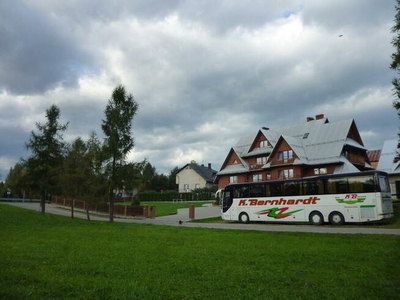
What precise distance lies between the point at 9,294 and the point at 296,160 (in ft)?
132

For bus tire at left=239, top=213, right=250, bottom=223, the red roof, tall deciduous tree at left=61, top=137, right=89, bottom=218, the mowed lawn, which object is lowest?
bus tire at left=239, top=213, right=250, bottom=223

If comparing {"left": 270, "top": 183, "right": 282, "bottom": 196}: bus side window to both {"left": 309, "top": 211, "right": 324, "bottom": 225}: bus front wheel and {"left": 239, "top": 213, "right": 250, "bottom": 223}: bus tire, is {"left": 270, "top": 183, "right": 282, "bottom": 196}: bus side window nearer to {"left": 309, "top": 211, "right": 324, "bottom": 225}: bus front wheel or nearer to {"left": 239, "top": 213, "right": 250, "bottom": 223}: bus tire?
{"left": 309, "top": 211, "right": 324, "bottom": 225}: bus front wheel

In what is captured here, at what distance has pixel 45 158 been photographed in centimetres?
3141

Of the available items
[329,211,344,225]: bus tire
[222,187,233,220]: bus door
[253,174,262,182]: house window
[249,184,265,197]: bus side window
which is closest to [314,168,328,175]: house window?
[253,174,262,182]: house window

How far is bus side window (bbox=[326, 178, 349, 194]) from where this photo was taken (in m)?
22.2

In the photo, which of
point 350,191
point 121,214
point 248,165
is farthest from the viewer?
point 248,165

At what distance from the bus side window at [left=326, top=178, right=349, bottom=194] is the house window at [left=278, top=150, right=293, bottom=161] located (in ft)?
68.4

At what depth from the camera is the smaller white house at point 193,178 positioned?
84.2m

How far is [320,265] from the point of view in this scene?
26.4 ft

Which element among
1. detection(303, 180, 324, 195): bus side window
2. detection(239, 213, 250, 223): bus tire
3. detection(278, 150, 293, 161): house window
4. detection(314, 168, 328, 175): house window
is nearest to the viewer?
detection(303, 180, 324, 195): bus side window

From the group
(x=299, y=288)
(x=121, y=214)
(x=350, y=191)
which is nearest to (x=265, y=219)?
(x=350, y=191)

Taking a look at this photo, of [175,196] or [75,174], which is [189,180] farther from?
[75,174]

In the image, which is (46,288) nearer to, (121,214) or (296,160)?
(121,214)

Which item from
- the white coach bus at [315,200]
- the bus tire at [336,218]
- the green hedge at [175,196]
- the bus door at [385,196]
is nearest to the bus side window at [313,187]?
the white coach bus at [315,200]
